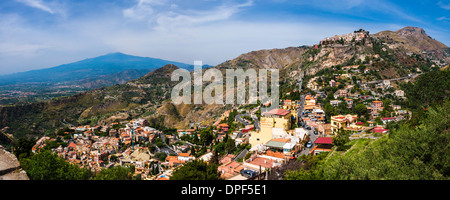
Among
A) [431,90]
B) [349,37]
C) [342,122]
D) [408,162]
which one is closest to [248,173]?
[408,162]

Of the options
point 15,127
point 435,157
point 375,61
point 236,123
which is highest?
point 375,61

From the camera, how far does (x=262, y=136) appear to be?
81.2 feet

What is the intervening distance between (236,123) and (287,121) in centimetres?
1365

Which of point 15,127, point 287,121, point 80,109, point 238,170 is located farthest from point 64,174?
point 80,109

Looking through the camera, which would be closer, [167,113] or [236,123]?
[236,123]

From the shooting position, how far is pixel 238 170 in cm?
1594

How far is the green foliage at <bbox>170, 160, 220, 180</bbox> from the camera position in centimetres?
1151

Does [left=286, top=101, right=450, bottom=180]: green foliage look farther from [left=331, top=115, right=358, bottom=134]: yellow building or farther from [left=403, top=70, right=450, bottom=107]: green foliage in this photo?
[left=331, top=115, right=358, bottom=134]: yellow building

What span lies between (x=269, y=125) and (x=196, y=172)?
47.0ft

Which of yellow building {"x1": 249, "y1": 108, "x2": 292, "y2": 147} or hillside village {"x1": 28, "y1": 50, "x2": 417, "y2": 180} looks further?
yellow building {"x1": 249, "y1": 108, "x2": 292, "y2": 147}

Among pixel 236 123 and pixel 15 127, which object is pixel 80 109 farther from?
pixel 236 123

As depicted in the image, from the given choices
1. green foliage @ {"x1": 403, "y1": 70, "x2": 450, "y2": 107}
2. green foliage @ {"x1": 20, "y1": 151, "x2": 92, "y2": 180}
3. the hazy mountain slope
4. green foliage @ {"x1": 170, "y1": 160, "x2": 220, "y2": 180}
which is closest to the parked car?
green foliage @ {"x1": 170, "y1": 160, "x2": 220, "y2": 180}
